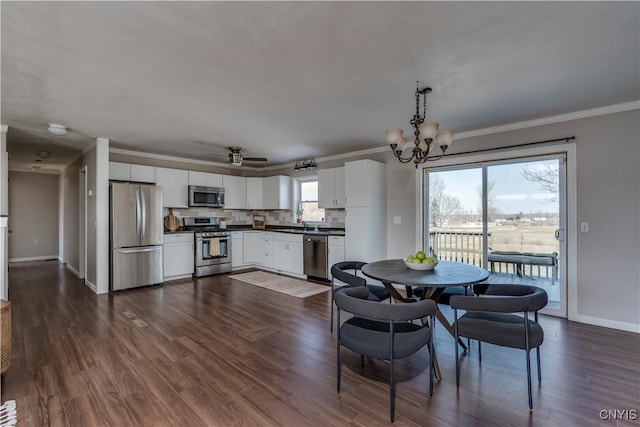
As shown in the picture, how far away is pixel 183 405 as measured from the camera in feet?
6.46

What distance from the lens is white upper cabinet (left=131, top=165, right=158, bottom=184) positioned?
17.8 feet

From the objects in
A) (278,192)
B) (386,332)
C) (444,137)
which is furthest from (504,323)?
(278,192)

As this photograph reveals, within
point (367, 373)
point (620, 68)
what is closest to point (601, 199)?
point (620, 68)

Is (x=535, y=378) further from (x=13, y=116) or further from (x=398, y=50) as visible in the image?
(x=13, y=116)

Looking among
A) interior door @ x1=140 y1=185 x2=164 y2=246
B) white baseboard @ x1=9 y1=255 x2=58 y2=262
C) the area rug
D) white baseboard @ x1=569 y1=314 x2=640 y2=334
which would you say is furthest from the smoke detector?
white baseboard @ x1=569 y1=314 x2=640 y2=334

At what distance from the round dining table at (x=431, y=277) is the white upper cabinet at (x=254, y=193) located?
185 inches

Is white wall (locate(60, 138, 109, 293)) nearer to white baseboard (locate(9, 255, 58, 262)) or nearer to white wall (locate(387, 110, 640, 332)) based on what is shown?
white baseboard (locate(9, 255, 58, 262))

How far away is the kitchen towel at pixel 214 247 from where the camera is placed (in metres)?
5.92

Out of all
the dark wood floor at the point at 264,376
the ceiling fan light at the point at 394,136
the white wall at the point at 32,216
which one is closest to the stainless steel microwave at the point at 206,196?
the dark wood floor at the point at 264,376

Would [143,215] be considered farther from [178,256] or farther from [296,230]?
[296,230]

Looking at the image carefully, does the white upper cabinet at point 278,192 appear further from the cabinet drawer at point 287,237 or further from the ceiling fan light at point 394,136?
the ceiling fan light at point 394,136

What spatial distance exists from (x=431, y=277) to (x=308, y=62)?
1940mm

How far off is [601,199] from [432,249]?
6.84ft

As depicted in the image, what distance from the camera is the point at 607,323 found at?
3.32 metres
